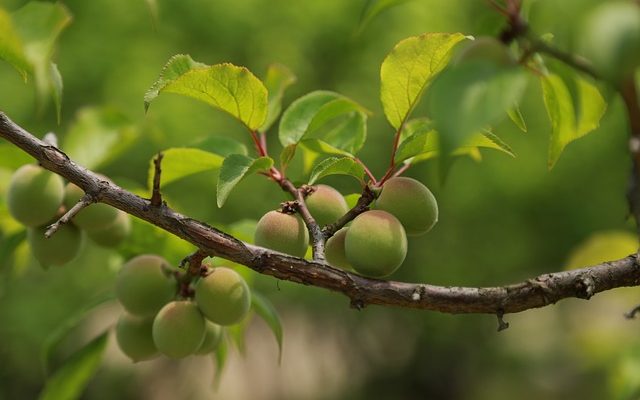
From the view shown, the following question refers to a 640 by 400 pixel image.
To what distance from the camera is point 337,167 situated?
74 centimetres

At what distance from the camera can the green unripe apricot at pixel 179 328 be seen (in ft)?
2.66

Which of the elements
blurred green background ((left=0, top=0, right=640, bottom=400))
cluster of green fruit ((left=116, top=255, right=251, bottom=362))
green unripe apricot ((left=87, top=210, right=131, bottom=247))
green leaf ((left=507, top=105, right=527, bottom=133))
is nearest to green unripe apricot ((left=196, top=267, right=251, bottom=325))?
cluster of green fruit ((left=116, top=255, right=251, bottom=362))

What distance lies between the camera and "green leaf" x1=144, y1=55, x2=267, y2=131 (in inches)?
27.2

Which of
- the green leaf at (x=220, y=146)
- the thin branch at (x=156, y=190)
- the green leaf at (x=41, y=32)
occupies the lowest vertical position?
the thin branch at (x=156, y=190)

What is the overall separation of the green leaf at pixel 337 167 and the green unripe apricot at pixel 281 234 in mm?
44

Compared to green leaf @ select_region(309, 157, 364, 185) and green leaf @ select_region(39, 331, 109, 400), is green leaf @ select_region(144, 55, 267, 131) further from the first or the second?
green leaf @ select_region(39, 331, 109, 400)

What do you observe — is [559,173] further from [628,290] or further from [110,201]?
[110,201]

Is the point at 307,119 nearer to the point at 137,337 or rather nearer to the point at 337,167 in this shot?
the point at 337,167

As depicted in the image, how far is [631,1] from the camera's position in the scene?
435 mm

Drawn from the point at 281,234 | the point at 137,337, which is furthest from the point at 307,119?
the point at 137,337

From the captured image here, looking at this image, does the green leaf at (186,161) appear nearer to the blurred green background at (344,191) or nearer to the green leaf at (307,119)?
the green leaf at (307,119)

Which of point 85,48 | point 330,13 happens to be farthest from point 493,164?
point 85,48

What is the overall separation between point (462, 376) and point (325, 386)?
114cm

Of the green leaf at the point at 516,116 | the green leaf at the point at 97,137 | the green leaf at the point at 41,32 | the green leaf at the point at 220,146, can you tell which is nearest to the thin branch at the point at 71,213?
the green leaf at the point at 41,32
